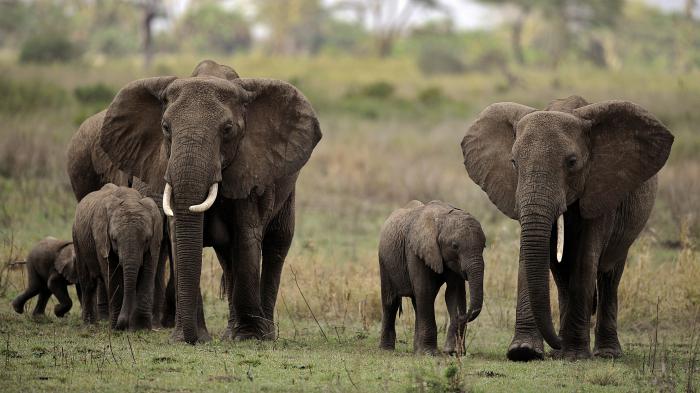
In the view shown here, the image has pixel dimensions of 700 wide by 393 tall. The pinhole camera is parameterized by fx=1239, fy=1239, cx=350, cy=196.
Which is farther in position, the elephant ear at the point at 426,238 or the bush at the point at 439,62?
the bush at the point at 439,62

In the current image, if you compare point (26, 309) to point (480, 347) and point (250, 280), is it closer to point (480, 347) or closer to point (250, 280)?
point (250, 280)

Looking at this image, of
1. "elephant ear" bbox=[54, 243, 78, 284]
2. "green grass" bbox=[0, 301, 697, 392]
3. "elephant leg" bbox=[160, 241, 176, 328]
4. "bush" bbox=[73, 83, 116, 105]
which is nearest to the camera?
"green grass" bbox=[0, 301, 697, 392]

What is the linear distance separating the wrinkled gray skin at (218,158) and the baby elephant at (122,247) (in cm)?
30

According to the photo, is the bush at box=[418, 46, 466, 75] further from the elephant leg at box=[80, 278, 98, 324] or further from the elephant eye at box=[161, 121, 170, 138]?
the elephant eye at box=[161, 121, 170, 138]

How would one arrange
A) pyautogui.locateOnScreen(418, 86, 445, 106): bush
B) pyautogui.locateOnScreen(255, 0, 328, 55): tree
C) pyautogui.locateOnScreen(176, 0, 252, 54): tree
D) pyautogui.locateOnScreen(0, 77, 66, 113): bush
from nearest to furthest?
pyautogui.locateOnScreen(0, 77, 66, 113): bush
pyautogui.locateOnScreen(418, 86, 445, 106): bush
pyautogui.locateOnScreen(255, 0, 328, 55): tree
pyautogui.locateOnScreen(176, 0, 252, 54): tree

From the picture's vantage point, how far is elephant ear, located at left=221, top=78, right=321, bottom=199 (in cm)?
1012

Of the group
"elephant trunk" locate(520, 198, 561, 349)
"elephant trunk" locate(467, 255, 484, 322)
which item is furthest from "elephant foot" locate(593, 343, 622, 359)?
"elephant trunk" locate(467, 255, 484, 322)

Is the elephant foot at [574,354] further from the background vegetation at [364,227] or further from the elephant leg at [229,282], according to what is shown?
the elephant leg at [229,282]

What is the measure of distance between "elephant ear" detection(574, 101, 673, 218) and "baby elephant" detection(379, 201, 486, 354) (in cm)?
112

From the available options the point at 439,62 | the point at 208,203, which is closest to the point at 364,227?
the point at 208,203

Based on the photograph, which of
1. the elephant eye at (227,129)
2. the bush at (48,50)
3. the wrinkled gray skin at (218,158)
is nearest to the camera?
the wrinkled gray skin at (218,158)

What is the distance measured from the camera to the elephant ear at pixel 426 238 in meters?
9.95

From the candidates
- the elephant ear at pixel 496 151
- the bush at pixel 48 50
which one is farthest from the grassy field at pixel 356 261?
the bush at pixel 48 50

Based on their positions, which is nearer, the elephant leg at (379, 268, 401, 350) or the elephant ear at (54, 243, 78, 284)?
the elephant leg at (379, 268, 401, 350)
